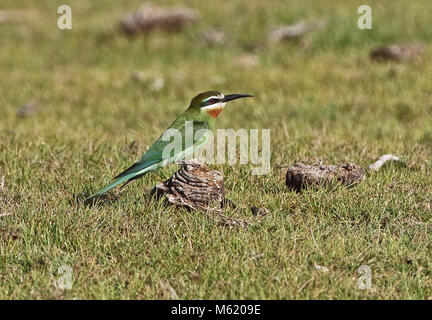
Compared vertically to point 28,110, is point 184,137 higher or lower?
higher

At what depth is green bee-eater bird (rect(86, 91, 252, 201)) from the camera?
5.84m

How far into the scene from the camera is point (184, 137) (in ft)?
20.6

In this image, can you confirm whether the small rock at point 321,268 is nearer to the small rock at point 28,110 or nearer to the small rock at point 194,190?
the small rock at point 194,190

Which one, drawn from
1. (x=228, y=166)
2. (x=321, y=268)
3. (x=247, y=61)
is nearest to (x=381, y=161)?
(x=228, y=166)

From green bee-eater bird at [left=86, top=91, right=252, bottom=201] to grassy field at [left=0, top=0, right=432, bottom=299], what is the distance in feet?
0.77

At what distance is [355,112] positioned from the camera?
10055 mm

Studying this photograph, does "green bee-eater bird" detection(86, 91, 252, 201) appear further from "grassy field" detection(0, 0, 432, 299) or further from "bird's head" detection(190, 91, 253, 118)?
"grassy field" detection(0, 0, 432, 299)

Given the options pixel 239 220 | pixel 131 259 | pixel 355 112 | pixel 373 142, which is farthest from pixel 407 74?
pixel 131 259

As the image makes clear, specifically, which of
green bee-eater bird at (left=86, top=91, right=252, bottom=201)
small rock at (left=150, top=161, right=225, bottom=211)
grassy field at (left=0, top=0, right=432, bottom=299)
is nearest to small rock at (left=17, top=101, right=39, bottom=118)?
grassy field at (left=0, top=0, right=432, bottom=299)

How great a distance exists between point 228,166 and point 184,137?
0.55 metres

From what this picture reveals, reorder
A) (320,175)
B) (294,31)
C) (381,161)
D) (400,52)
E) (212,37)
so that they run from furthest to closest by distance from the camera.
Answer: (212,37) → (294,31) → (400,52) → (381,161) → (320,175)

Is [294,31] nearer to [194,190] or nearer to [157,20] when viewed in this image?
[157,20]

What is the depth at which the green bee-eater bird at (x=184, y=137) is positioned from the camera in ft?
19.2
